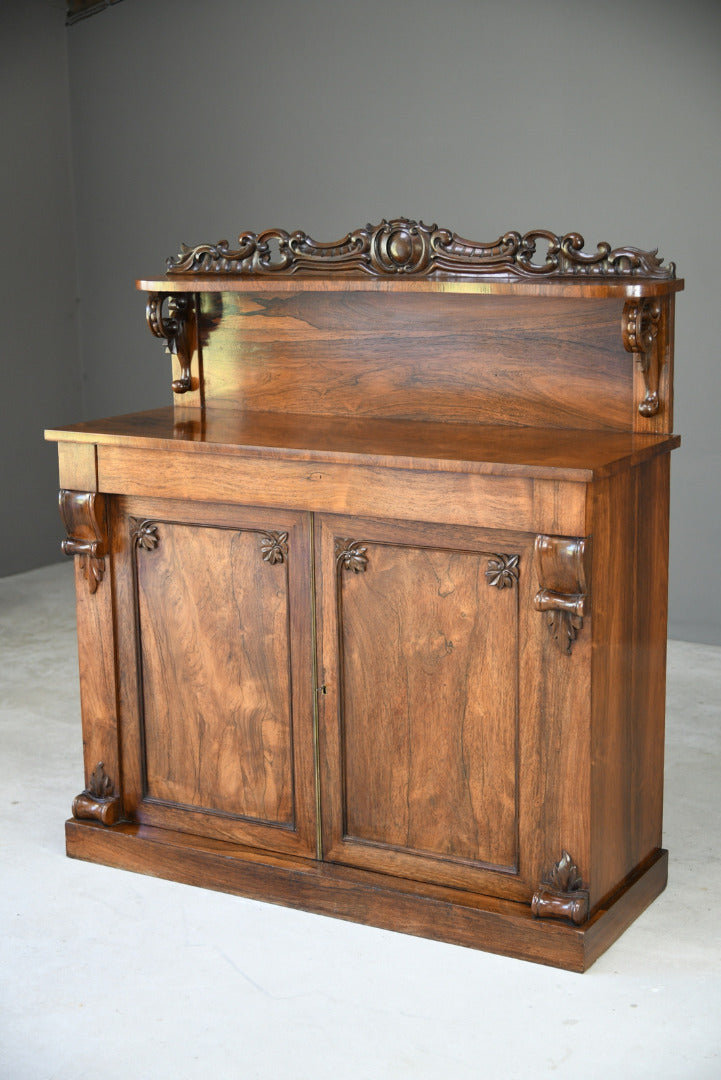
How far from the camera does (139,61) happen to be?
6465 mm

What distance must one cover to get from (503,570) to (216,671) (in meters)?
0.83

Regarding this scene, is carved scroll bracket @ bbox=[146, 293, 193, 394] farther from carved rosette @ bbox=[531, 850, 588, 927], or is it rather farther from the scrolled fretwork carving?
carved rosette @ bbox=[531, 850, 588, 927]

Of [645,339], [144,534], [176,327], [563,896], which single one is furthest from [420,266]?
[563,896]

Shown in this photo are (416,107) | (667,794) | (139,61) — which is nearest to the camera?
(667,794)

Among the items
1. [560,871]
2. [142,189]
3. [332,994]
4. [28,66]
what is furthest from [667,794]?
[28,66]

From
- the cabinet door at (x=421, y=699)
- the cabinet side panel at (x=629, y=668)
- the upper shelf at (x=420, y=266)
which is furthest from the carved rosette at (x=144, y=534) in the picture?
the cabinet side panel at (x=629, y=668)

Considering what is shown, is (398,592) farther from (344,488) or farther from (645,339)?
(645,339)

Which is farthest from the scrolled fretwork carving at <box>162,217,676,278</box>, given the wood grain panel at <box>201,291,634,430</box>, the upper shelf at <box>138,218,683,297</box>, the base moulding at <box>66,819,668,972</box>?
the base moulding at <box>66,819,668,972</box>

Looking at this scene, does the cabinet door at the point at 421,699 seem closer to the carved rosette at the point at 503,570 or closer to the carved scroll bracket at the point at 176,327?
the carved rosette at the point at 503,570

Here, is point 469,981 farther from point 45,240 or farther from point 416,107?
point 45,240

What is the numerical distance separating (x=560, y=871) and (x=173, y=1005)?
855 mm

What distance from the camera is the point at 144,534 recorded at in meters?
3.29

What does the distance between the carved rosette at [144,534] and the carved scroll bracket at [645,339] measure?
47.1 inches

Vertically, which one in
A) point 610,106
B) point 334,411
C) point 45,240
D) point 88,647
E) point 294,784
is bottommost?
point 294,784
